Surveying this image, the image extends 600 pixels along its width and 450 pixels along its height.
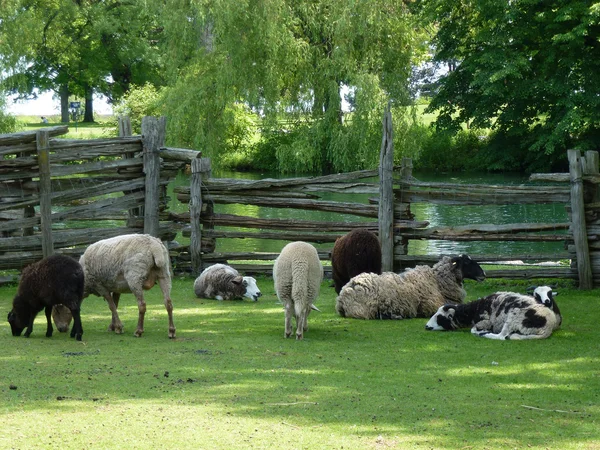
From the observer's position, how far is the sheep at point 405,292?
11602 mm

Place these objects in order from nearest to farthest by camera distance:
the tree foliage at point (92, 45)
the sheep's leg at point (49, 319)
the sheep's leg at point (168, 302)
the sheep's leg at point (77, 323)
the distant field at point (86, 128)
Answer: the sheep's leg at point (77, 323)
the sheep's leg at point (168, 302)
the sheep's leg at point (49, 319)
the distant field at point (86, 128)
the tree foliage at point (92, 45)

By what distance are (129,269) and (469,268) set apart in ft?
15.2

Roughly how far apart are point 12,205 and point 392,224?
5.92m

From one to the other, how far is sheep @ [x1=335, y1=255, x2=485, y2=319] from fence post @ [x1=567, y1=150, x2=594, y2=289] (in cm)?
212

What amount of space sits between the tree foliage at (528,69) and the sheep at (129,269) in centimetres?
2560

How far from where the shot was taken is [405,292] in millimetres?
11680

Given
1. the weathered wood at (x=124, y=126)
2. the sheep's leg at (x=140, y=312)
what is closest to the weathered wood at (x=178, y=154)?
the weathered wood at (x=124, y=126)

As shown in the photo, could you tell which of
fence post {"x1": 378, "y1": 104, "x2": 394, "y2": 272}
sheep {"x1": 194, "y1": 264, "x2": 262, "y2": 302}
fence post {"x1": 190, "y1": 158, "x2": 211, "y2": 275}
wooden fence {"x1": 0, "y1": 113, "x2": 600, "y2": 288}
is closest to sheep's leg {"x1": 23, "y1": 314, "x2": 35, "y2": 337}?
sheep {"x1": 194, "y1": 264, "x2": 262, "y2": 302}

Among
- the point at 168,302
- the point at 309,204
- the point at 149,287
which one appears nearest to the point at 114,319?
the point at 149,287

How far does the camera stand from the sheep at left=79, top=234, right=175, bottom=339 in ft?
33.2

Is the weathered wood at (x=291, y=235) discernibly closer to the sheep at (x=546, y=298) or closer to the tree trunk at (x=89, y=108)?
the sheep at (x=546, y=298)

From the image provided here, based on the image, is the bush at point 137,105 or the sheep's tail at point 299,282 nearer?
the sheep's tail at point 299,282

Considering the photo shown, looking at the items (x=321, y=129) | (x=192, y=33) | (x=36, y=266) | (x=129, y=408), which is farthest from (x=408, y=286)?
(x=192, y=33)

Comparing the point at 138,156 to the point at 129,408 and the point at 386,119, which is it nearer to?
the point at 386,119
